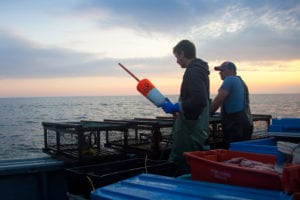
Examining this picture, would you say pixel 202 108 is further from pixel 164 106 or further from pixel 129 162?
pixel 129 162

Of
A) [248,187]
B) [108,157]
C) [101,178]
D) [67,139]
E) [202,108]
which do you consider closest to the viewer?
[248,187]

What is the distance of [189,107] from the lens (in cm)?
411

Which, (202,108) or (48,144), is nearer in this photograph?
(202,108)

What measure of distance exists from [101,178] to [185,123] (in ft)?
4.68

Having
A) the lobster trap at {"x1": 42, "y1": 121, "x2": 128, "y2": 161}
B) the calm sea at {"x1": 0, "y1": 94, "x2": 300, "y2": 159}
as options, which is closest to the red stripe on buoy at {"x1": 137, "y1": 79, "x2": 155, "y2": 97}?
the lobster trap at {"x1": 42, "y1": 121, "x2": 128, "y2": 161}

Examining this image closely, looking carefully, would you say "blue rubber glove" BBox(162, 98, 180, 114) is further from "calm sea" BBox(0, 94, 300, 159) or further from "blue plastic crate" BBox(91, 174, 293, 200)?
"calm sea" BBox(0, 94, 300, 159)

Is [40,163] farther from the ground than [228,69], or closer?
closer

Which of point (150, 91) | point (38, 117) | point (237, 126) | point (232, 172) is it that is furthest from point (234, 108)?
point (38, 117)

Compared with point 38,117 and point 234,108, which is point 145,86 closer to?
point 234,108

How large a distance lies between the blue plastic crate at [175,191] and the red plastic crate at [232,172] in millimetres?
74

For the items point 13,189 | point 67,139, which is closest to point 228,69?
point 67,139

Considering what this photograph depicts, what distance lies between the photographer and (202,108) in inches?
164

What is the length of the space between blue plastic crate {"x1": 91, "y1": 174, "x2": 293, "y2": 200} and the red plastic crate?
7 cm

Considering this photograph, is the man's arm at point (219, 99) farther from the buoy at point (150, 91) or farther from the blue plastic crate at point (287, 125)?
the buoy at point (150, 91)
